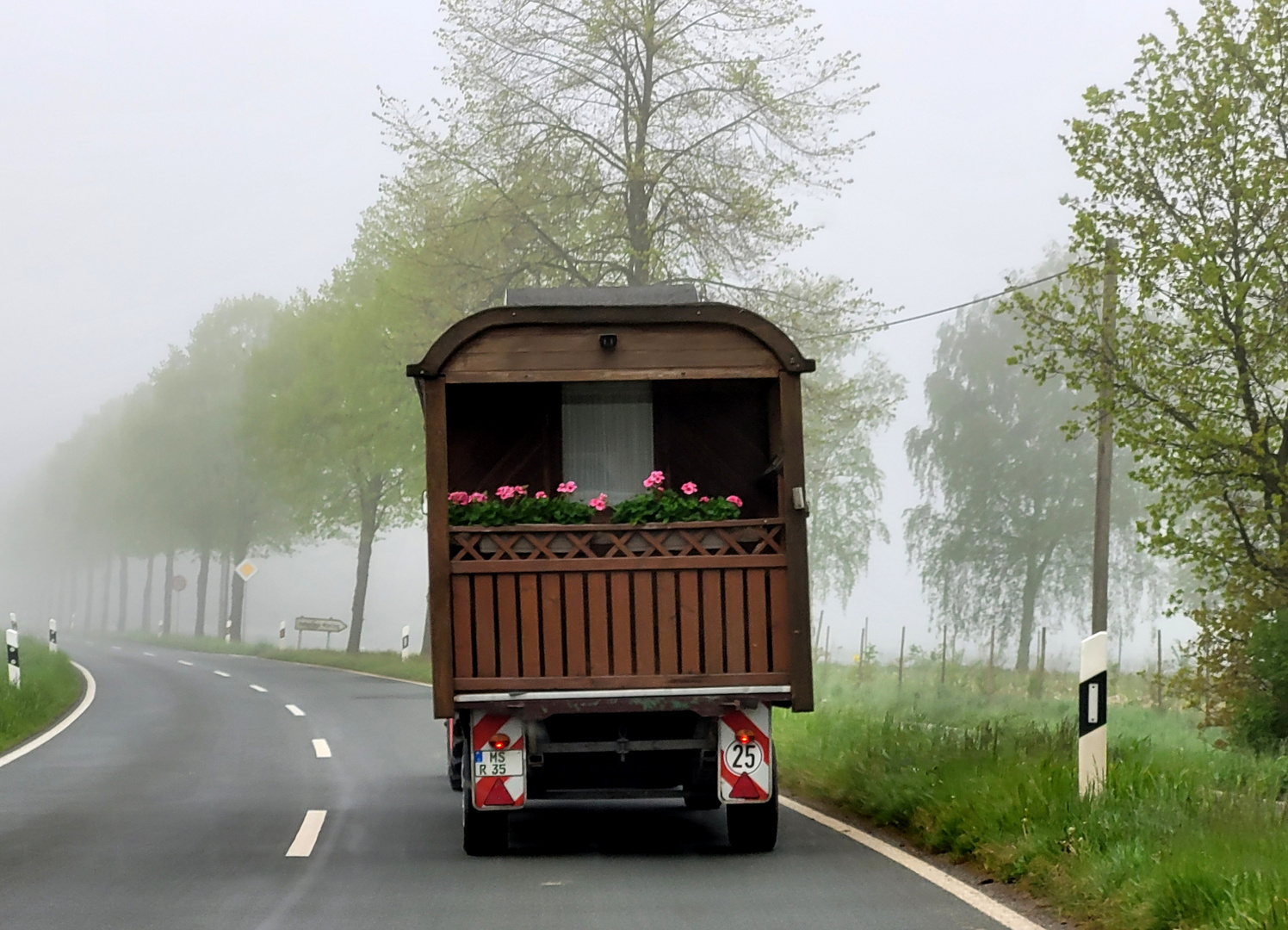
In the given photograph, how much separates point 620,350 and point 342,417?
26409 mm

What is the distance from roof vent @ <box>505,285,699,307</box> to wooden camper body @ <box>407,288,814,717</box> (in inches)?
22.7

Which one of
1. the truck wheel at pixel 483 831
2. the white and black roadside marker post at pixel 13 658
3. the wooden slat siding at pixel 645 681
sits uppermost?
the white and black roadside marker post at pixel 13 658

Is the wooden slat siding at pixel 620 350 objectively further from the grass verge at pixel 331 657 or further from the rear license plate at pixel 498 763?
the grass verge at pixel 331 657

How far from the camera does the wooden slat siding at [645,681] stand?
28.9ft

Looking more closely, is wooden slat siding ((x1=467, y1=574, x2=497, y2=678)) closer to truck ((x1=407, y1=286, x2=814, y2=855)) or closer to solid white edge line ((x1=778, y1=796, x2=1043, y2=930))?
truck ((x1=407, y1=286, x2=814, y2=855))

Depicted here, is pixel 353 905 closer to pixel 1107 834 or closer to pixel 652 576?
pixel 652 576

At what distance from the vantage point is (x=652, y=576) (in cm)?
894

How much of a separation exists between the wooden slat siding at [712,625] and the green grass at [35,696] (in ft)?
35.4

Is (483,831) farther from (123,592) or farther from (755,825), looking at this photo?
(123,592)

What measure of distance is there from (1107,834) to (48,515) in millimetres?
91100

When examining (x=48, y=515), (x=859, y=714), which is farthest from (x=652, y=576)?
(x=48, y=515)

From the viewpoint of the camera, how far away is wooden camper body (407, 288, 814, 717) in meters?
8.84

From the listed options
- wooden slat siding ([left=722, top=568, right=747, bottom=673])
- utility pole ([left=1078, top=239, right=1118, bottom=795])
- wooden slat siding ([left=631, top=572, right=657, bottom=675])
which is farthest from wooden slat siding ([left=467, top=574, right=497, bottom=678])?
utility pole ([left=1078, top=239, right=1118, bottom=795])

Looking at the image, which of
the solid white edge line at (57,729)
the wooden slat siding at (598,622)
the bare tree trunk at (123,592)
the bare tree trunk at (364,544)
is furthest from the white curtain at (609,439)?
the bare tree trunk at (123,592)
